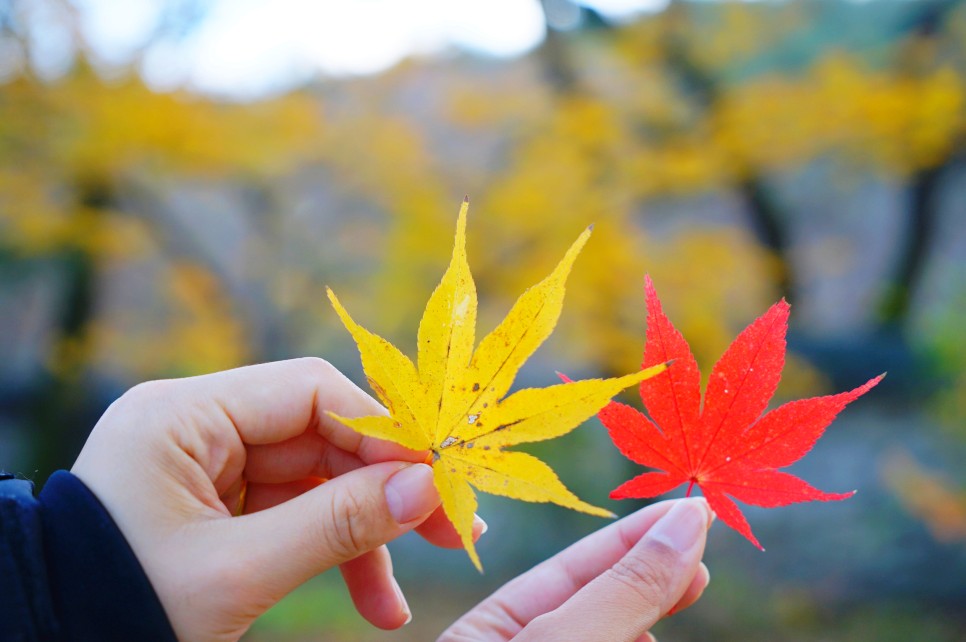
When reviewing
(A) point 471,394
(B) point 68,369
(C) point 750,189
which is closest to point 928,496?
(C) point 750,189

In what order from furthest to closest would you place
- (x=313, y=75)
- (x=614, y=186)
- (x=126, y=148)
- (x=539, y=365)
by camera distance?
(x=539, y=365) → (x=313, y=75) → (x=126, y=148) → (x=614, y=186)

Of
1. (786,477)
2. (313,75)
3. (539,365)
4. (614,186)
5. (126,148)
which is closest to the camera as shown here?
(786,477)

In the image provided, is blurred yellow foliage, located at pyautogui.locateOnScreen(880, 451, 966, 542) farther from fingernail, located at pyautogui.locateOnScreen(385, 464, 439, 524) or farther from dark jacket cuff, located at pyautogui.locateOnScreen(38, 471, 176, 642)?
dark jacket cuff, located at pyautogui.locateOnScreen(38, 471, 176, 642)

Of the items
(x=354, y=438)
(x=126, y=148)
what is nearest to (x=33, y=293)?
(x=126, y=148)

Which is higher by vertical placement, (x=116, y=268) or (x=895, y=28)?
(x=895, y=28)

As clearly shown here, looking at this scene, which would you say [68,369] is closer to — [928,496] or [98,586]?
[98,586]

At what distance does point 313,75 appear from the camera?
309 centimetres

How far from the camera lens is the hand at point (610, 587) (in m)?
0.61

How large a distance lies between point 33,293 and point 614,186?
285 centimetres

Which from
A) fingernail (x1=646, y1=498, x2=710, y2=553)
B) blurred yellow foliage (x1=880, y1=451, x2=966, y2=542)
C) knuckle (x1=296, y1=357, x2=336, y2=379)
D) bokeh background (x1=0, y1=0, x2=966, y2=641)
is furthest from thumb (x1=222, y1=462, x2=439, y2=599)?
blurred yellow foliage (x1=880, y1=451, x2=966, y2=542)

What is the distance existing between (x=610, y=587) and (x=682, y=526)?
0.10 metres

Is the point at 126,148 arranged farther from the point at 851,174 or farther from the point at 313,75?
the point at 851,174

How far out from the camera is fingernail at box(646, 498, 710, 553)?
2.18 ft

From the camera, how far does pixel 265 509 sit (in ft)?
2.10
